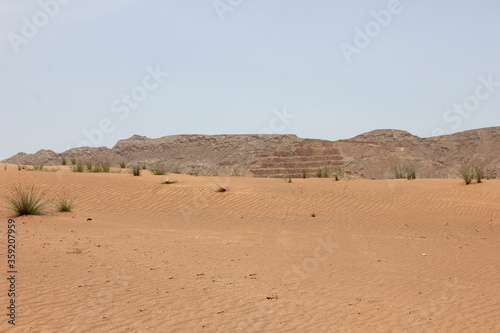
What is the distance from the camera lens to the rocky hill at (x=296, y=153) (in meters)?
53.4

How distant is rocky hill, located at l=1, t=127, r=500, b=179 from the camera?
5338cm

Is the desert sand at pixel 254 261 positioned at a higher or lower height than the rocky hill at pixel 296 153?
lower

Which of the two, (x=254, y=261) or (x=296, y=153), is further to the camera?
(x=296, y=153)

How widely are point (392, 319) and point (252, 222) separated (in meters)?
9.34

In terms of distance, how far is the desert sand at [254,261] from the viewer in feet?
17.7

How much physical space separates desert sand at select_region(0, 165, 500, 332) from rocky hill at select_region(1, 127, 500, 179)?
33.1 m

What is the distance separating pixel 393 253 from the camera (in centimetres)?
1016

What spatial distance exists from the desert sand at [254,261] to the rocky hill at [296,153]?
33097mm

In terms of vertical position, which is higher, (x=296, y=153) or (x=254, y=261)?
(x=296, y=153)

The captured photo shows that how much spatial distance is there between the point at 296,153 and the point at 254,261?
52.3 metres

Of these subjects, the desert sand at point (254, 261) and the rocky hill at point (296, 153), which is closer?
the desert sand at point (254, 261)

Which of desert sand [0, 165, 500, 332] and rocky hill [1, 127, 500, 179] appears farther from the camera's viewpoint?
rocky hill [1, 127, 500, 179]

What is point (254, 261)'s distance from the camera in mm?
8711

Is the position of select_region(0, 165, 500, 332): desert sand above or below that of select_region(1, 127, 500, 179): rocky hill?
below
